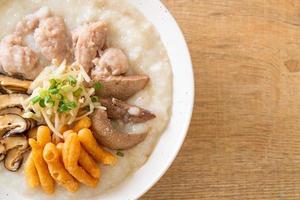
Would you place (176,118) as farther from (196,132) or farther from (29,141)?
(29,141)

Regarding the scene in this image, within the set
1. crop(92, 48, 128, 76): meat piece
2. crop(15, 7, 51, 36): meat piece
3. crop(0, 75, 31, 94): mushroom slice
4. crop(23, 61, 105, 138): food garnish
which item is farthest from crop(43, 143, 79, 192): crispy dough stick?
crop(15, 7, 51, 36): meat piece

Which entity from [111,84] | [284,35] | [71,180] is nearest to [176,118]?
[111,84]

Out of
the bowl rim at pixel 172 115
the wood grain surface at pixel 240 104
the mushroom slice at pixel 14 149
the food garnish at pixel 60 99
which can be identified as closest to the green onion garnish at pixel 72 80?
the food garnish at pixel 60 99

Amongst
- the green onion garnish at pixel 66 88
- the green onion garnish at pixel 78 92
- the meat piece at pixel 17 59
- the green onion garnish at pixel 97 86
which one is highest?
the meat piece at pixel 17 59

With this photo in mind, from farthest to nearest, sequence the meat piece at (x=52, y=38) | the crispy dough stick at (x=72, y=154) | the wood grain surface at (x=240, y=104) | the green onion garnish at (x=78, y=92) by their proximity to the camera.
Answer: the wood grain surface at (x=240, y=104)
the meat piece at (x=52, y=38)
the green onion garnish at (x=78, y=92)
the crispy dough stick at (x=72, y=154)

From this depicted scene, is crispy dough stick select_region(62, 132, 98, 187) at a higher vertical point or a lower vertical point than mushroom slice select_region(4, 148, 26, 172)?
higher

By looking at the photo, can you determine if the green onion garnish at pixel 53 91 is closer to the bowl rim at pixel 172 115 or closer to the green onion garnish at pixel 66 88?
the green onion garnish at pixel 66 88

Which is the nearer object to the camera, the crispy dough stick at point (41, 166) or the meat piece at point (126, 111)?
the crispy dough stick at point (41, 166)

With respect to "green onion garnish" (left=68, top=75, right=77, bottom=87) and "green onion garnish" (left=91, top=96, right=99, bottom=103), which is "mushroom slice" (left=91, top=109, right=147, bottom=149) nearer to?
"green onion garnish" (left=91, top=96, right=99, bottom=103)
